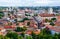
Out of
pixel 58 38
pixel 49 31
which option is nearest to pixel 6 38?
pixel 58 38

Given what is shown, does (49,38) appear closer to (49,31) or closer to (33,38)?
(33,38)

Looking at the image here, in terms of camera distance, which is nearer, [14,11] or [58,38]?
[58,38]

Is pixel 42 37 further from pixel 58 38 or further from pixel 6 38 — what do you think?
pixel 6 38

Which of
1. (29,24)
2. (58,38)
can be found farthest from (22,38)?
(29,24)

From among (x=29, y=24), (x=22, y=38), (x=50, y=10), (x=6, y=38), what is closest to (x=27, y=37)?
(x=22, y=38)

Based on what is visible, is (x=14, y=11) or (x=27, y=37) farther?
(x=14, y=11)

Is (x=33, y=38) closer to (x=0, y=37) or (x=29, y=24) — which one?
(x=0, y=37)

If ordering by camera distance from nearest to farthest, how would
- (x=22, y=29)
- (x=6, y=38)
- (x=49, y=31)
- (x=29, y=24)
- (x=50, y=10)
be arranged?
(x=6, y=38) < (x=49, y=31) < (x=22, y=29) < (x=29, y=24) < (x=50, y=10)

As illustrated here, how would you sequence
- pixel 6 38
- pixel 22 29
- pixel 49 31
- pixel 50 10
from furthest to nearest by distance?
pixel 50 10 → pixel 22 29 → pixel 49 31 → pixel 6 38

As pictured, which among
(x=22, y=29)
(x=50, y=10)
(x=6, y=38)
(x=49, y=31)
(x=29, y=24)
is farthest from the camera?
(x=50, y=10)
